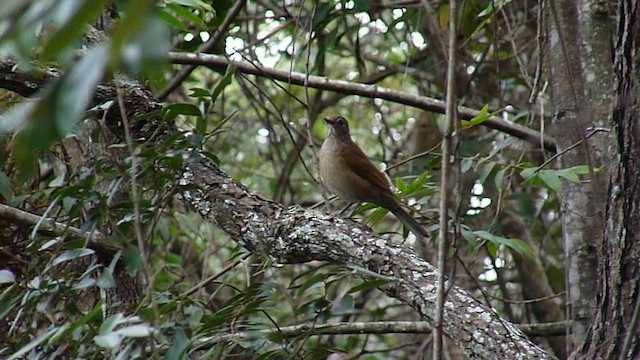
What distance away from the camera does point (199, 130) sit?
2.52 meters

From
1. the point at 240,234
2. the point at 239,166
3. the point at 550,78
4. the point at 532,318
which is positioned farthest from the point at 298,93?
the point at 240,234

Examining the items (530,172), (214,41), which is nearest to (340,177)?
(214,41)

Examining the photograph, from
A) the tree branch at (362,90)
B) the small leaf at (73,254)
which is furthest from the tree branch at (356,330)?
the tree branch at (362,90)

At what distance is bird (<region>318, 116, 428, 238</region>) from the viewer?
4172 millimetres

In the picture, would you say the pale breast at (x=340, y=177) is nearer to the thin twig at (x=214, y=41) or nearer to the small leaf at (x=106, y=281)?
the thin twig at (x=214, y=41)

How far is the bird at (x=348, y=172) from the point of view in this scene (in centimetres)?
417

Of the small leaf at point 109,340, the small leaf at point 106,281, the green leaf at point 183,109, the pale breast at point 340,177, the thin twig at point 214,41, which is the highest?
the thin twig at point 214,41

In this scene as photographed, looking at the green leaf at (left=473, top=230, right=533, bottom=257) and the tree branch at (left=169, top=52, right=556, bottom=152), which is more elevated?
the tree branch at (left=169, top=52, right=556, bottom=152)

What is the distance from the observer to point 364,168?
431 centimetres

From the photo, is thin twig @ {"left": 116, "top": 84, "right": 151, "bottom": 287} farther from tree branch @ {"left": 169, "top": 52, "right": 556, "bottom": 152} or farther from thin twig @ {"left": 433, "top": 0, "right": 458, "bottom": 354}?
tree branch @ {"left": 169, "top": 52, "right": 556, "bottom": 152}

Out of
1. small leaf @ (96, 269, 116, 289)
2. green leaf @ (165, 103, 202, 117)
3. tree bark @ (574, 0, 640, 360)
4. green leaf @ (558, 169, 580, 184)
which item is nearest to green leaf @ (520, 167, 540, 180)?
green leaf @ (558, 169, 580, 184)

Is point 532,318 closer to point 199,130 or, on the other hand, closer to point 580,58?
point 580,58

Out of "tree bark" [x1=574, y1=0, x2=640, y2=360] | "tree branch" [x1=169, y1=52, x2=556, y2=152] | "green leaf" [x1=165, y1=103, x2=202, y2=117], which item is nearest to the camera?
"tree bark" [x1=574, y1=0, x2=640, y2=360]

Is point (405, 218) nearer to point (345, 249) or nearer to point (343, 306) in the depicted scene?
point (345, 249)
